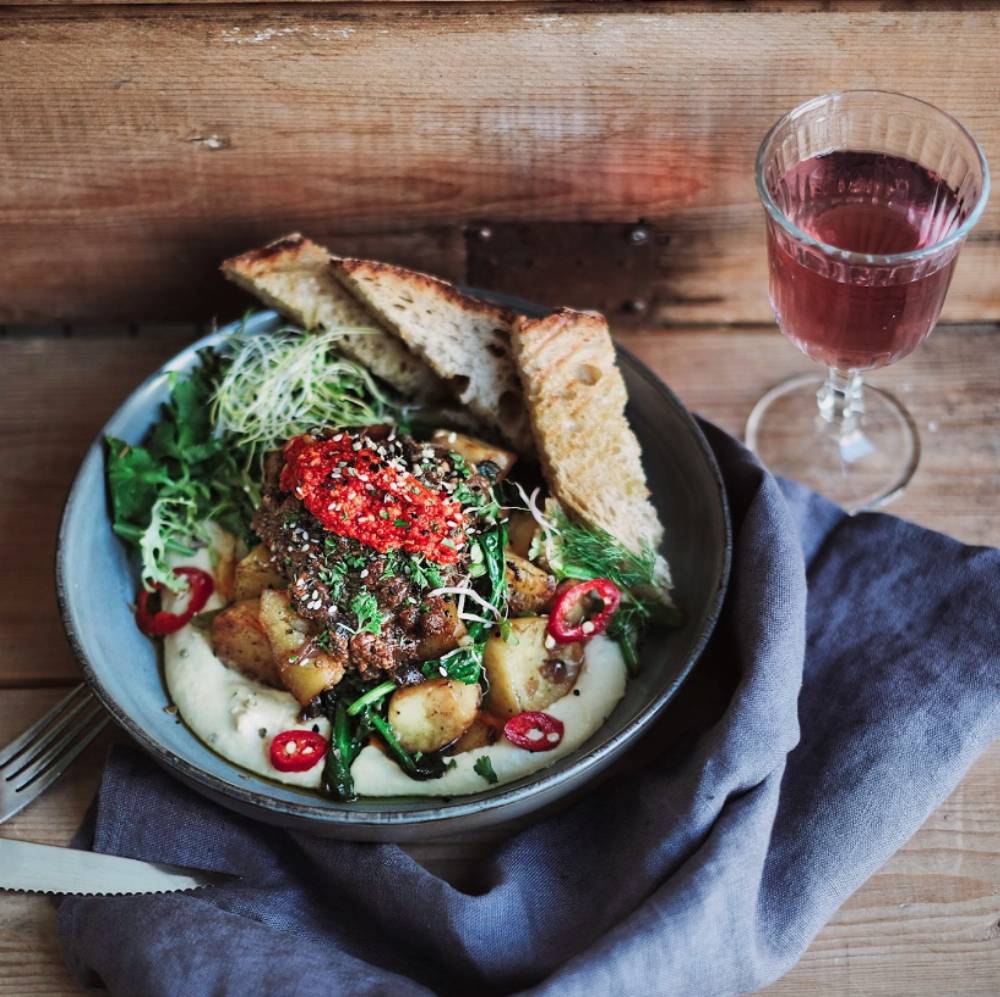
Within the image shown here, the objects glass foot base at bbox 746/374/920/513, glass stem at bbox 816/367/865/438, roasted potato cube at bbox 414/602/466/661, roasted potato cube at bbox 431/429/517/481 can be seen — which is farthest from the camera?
glass foot base at bbox 746/374/920/513

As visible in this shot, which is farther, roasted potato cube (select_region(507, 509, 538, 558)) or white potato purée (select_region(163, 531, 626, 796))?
roasted potato cube (select_region(507, 509, 538, 558))

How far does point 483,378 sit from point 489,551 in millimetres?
476

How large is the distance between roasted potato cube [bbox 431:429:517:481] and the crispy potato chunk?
51cm

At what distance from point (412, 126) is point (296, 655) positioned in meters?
1.30

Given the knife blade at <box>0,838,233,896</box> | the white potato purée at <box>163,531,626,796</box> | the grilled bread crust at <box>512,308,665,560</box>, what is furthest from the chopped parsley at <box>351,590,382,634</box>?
the knife blade at <box>0,838,233,896</box>

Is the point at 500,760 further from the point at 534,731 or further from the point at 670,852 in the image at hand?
the point at 670,852

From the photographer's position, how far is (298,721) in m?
2.45

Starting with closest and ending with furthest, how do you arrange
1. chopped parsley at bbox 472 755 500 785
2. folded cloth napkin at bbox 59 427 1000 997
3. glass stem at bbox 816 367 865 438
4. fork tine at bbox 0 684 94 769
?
folded cloth napkin at bbox 59 427 1000 997 → chopped parsley at bbox 472 755 500 785 → fork tine at bbox 0 684 94 769 → glass stem at bbox 816 367 865 438

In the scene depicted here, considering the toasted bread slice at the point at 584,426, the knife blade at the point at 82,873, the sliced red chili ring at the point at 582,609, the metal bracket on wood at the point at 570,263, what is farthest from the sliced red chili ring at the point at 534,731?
the metal bracket on wood at the point at 570,263

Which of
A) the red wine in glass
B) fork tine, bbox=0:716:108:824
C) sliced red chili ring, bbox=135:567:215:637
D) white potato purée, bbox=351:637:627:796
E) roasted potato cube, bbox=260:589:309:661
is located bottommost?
fork tine, bbox=0:716:108:824

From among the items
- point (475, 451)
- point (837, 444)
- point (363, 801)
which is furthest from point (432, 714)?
point (837, 444)

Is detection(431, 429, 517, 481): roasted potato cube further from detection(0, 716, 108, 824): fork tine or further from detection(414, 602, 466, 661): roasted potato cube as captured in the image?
detection(0, 716, 108, 824): fork tine

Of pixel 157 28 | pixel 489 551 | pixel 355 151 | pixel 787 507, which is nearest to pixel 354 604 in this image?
pixel 489 551

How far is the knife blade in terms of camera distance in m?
2.39
